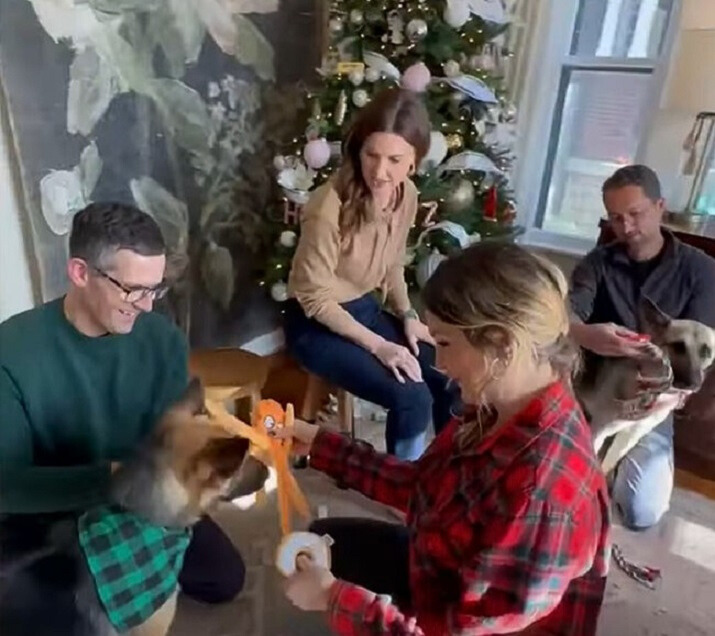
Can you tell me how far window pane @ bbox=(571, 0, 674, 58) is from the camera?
3.27 m

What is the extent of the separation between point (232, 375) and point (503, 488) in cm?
157

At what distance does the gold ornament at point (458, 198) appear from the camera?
284 cm

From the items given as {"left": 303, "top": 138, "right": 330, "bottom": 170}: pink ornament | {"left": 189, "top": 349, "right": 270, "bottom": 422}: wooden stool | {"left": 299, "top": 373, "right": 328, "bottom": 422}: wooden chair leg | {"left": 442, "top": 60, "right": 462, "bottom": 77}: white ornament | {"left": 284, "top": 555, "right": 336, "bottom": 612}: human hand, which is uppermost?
{"left": 442, "top": 60, "right": 462, "bottom": 77}: white ornament

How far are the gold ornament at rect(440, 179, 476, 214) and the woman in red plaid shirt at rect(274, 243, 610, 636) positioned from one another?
176 centimetres

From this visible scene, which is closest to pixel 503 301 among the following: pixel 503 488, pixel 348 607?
pixel 503 488

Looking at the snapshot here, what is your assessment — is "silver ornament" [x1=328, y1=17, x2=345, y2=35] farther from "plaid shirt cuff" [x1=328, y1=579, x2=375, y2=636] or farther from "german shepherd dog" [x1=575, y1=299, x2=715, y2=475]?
"plaid shirt cuff" [x1=328, y1=579, x2=375, y2=636]

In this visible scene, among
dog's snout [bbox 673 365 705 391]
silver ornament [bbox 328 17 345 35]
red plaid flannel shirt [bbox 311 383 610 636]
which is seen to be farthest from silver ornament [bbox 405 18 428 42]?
red plaid flannel shirt [bbox 311 383 610 636]

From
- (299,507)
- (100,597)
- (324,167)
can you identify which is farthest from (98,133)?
(100,597)

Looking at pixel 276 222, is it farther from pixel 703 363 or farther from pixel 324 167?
pixel 703 363

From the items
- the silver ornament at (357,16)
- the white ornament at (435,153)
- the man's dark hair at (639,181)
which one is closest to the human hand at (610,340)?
the man's dark hair at (639,181)

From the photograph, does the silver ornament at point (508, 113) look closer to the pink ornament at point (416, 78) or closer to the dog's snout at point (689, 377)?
the pink ornament at point (416, 78)

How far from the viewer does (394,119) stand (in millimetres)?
2074

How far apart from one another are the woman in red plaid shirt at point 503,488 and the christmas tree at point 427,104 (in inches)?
67.7

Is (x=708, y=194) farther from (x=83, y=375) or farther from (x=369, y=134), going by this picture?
(x=83, y=375)
